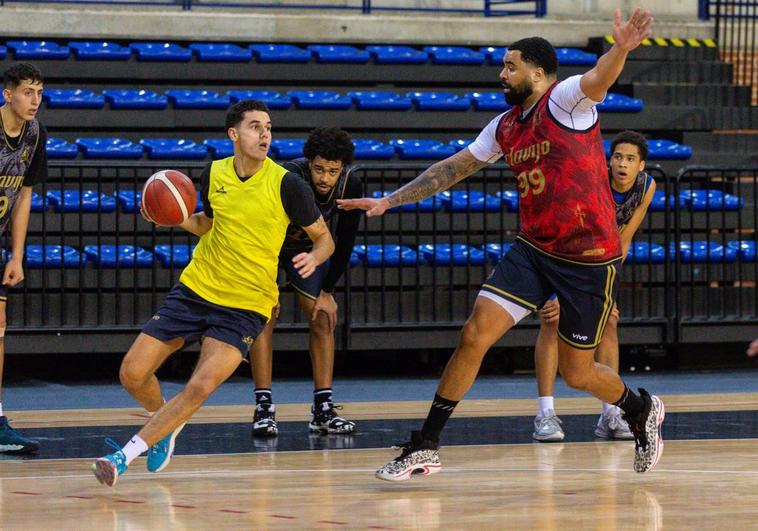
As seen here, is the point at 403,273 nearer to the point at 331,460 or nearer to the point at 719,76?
the point at 331,460

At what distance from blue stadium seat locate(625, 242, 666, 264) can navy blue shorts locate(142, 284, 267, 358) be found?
20.8 feet

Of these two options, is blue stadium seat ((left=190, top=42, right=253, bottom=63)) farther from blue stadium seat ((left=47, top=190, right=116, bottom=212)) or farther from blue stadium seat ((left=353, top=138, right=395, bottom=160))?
blue stadium seat ((left=47, top=190, right=116, bottom=212))

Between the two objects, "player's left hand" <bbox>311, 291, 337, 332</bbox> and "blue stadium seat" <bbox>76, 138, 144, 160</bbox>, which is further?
"blue stadium seat" <bbox>76, 138, 144, 160</bbox>

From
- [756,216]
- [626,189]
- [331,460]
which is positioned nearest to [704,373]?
[756,216]

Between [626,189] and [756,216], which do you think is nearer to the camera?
[626,189]

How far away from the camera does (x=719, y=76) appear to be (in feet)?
55.5

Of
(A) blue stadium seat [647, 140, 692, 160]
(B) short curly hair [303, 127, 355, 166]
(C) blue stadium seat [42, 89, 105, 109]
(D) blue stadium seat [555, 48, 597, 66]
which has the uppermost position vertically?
(D) blue stadium seat [555, 48, 597, 66]

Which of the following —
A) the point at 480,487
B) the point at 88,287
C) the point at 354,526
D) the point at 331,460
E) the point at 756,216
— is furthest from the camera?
the point at 756,216

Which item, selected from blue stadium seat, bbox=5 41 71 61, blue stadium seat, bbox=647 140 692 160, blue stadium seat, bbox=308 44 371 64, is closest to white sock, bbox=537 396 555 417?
blue stadium seat, bbox=647 140 692 160

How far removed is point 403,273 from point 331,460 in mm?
4928

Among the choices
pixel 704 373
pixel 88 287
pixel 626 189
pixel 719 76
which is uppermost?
pixel 719 76

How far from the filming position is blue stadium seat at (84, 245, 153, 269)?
38.2 ft

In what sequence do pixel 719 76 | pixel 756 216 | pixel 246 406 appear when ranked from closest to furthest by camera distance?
1. pixel 246 406
2. pixel 756 216
3. pixel 719 76

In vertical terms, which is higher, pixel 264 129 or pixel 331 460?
pixel 264 129
